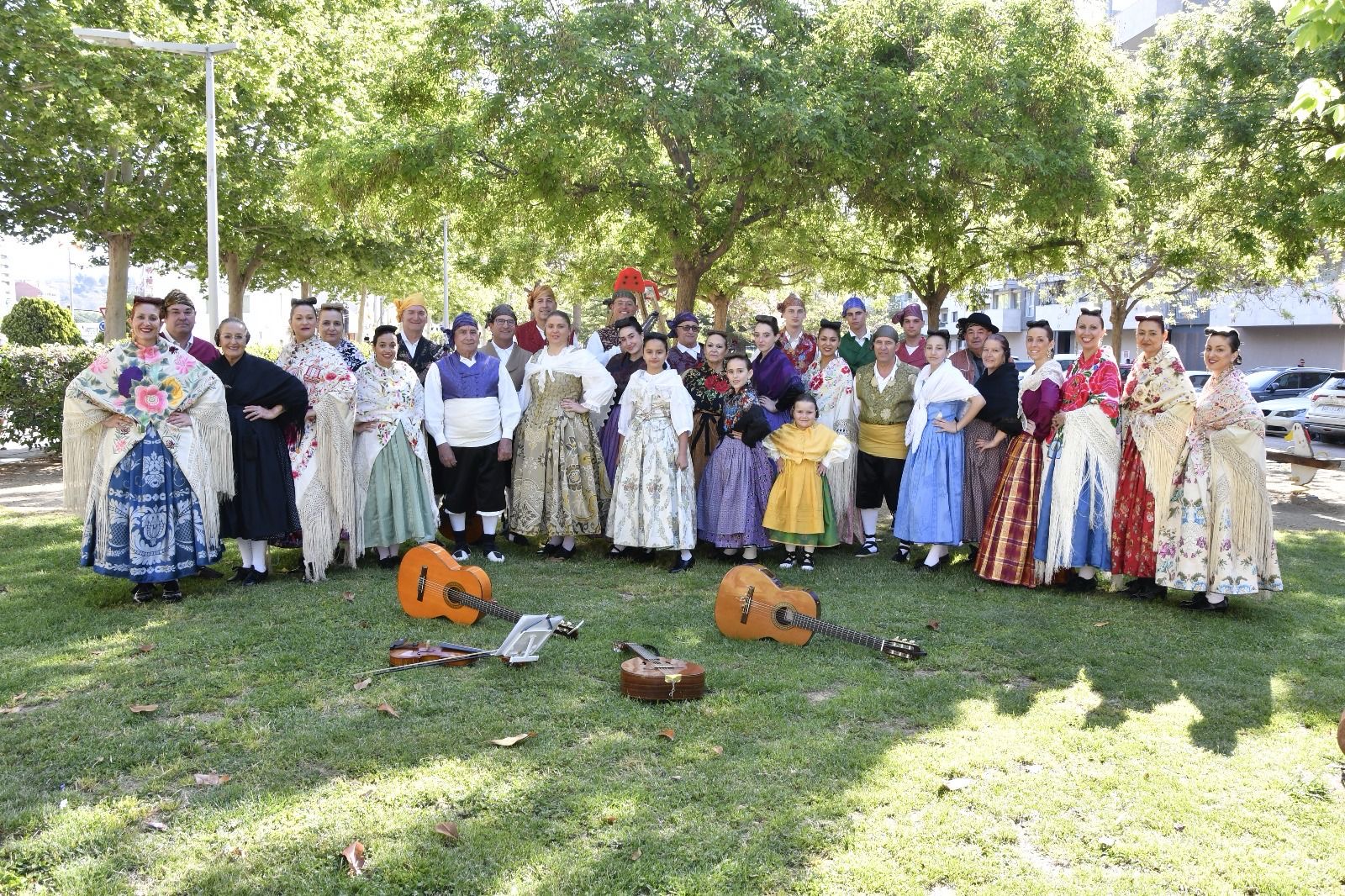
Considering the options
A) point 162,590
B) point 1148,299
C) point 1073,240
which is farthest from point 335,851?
point 1148,299

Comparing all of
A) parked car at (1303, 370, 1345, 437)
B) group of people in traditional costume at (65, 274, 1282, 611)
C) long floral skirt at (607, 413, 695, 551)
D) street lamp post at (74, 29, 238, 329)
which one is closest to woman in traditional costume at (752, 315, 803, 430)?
group of people in traditional costume at (65, 274, 1282, 611)

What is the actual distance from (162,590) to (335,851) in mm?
3705

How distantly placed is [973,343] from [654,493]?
2.86 metres

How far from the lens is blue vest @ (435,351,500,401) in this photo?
7.11 metres

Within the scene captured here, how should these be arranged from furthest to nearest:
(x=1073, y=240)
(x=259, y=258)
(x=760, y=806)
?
(x=259, y=258), (x=1073, y=240), (x=760, y=806)

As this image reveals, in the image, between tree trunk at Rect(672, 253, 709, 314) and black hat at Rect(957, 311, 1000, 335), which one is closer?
black hat at Rect(957, 311, 1000, 335)

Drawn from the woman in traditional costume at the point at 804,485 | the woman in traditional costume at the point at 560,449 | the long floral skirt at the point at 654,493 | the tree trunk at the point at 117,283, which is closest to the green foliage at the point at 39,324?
the tree trunk at the point at 117,283

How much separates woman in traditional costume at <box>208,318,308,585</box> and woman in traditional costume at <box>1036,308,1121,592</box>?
4920mm

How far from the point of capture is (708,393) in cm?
735

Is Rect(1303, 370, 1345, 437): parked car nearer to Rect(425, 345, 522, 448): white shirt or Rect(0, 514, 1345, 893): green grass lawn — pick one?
Rect(0, 514, 1345, 893): green grass lawn

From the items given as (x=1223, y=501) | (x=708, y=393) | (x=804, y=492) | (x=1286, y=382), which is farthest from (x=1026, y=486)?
(x=1286, y=382)

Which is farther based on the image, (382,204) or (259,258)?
(259,258)

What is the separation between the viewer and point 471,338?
707 cm

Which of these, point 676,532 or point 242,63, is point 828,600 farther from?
point 242,63
